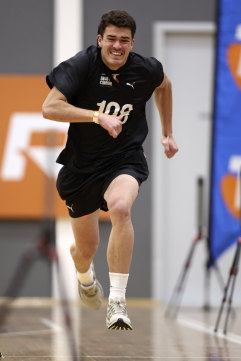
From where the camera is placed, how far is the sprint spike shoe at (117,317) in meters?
4.23

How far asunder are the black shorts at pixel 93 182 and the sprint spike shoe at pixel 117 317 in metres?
0.74

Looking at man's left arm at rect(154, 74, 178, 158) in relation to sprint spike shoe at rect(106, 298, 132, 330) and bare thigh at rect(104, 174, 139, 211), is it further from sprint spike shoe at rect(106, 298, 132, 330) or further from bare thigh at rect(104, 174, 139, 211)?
sprint spike shoe at rect(106, 298, 132, 330)

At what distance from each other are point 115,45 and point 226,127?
3540mm

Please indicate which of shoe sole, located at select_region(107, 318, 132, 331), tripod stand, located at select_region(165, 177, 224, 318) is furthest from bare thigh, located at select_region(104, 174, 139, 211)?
tripod stand, located at select_region(165, 177, 224, 318)

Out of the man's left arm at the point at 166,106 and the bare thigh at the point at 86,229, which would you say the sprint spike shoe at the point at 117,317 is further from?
the man's left arm at the point at 166,106

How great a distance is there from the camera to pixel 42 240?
4.00m

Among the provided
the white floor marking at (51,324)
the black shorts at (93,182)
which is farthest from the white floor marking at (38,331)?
the black shorts at (93,182)

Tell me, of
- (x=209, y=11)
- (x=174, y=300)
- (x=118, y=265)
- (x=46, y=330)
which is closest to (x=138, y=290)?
(x=174, y=300)

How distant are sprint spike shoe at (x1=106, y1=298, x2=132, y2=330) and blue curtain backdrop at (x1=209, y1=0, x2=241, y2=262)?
11.2 ft

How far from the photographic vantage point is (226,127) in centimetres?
784

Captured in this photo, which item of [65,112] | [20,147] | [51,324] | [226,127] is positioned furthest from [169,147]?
[20,147]

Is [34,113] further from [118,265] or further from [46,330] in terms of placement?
[118,265]

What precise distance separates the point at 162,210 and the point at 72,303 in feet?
5.30

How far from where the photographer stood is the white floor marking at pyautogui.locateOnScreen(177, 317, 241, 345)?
637cm
